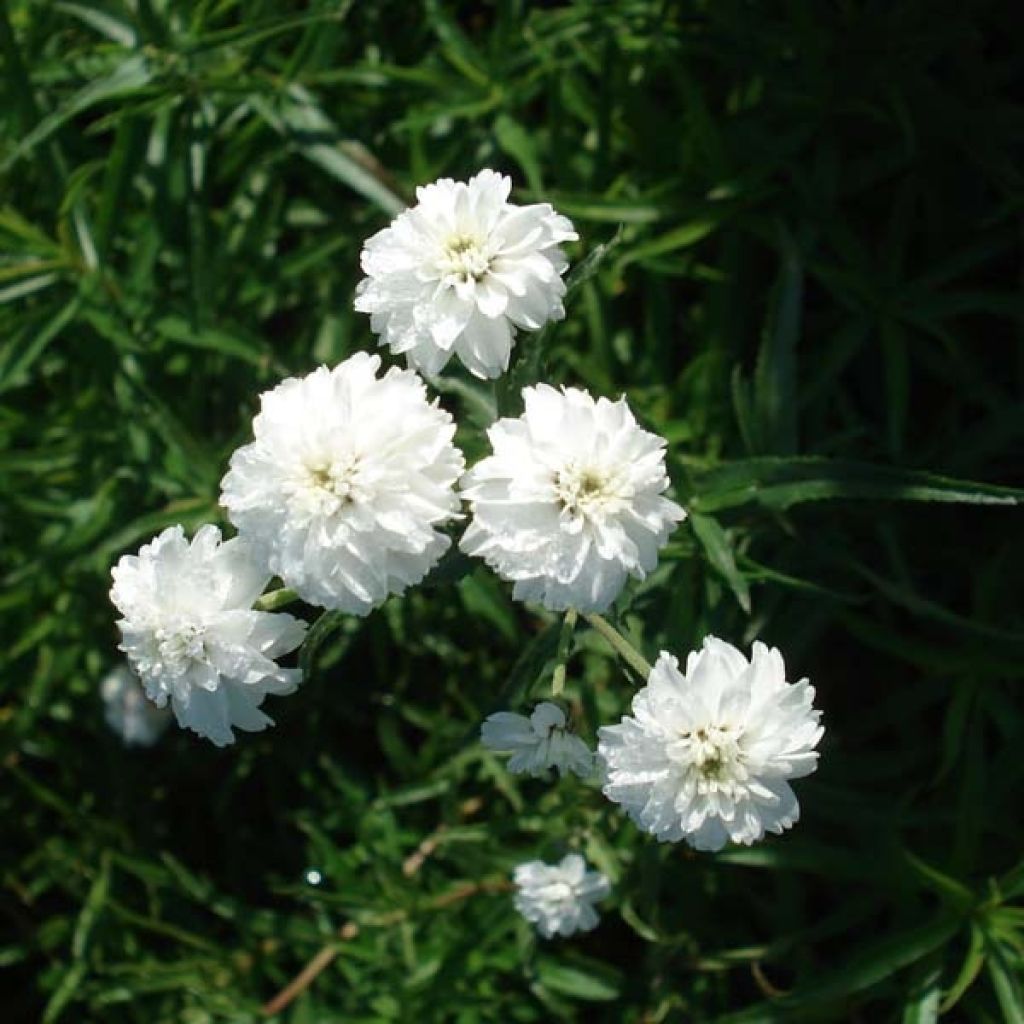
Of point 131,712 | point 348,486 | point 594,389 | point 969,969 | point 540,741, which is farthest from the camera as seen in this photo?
point 131,712

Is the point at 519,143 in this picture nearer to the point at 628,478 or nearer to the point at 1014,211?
the point at 1014,211

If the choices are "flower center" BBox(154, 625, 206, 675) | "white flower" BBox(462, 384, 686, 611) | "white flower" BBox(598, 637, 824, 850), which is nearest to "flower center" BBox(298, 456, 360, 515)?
"white flower" BBox(462, 384, 686, 611)

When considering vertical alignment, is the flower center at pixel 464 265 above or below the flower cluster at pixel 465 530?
above

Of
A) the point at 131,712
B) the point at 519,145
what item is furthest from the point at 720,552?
the point at 131,712

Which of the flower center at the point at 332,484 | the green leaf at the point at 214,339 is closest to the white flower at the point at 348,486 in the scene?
the flower center at the point at 332,484

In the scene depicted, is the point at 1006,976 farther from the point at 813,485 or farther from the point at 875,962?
the point at 813,485

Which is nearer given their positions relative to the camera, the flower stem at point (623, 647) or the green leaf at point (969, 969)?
the flower stem at point (623, 647)

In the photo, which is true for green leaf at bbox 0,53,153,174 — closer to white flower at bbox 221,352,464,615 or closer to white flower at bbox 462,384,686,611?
white flower at bbox 221,352,464,615

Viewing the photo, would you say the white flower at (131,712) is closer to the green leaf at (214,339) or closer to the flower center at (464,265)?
the green leaf at (214,339)
